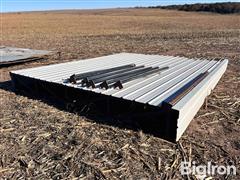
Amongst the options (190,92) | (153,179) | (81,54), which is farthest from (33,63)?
(153,179)

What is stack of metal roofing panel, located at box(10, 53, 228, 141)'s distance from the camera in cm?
338

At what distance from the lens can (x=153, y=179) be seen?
102 inches

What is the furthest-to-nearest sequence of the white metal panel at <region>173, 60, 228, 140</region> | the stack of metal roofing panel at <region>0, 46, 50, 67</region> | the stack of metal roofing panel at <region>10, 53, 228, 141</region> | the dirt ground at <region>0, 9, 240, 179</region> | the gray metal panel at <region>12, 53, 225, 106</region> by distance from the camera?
the stack of metal roofing panel at <region>0, 46, 50, 67</region>
the gray metal panel at <region>12, 53, 225, 106</region>
the stack of metal roofing panel at <region>10, 53, 228, 141</region>
the white metal panel at <region>173, 60, 228, 140</region>
the dirt ground at <region>0, 9, 240, 179</region>

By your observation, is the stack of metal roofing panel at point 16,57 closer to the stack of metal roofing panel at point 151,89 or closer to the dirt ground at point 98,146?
the stack of metal roofing panel at point 151,89

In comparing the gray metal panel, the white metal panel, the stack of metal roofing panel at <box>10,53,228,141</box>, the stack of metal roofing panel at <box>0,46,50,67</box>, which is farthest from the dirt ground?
the stack of metal roofing panel at <box>0,46,50,67</box>

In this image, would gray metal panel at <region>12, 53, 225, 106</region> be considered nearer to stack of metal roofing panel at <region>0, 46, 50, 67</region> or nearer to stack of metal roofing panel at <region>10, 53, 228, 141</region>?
stack of metal roofing panel at <region>10, 53, 228, 141</region>

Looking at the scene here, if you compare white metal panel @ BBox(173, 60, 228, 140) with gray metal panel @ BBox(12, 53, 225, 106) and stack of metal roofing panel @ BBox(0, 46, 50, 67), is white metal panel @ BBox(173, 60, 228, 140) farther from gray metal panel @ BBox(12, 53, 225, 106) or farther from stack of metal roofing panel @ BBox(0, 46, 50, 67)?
stack of metal roofing panel @ BBox(0, 46, 50, 67)

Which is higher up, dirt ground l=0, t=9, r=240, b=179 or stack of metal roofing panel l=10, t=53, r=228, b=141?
stack of metal roofing panel l=10, t=53, r=228, b=141

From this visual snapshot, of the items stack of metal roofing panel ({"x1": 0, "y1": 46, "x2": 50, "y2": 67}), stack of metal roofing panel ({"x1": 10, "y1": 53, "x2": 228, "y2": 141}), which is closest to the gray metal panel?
stack of metal roofing panel ({"x1": 10, "y1": 53, "x2": 228, "y2": 141})

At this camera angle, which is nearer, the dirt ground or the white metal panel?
the dirt ground

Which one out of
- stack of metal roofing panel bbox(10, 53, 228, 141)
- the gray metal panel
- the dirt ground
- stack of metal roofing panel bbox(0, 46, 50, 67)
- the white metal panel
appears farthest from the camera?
stack of metal roofing panel bbox(0, 46, 50, 67)

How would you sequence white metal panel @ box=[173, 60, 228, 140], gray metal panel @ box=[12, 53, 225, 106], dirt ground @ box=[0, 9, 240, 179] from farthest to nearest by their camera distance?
gray metal panel @ box=[12, 53, 225, 106]
white metal panel @ box=[173, 60, 228, 140]
dirt ground @ box=[0, 9, 240, 179]

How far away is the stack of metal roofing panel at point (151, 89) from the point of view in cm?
338

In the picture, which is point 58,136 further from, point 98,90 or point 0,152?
point 98,90
